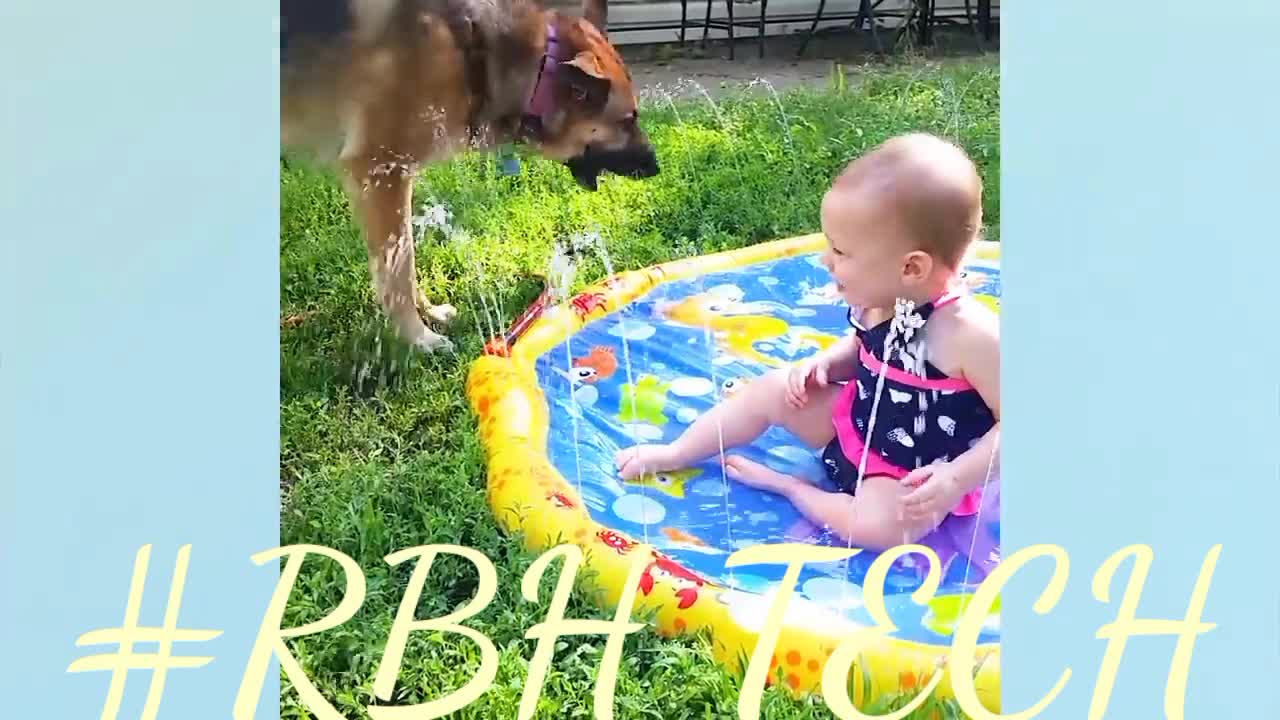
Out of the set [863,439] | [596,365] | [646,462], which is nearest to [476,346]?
[596,365]

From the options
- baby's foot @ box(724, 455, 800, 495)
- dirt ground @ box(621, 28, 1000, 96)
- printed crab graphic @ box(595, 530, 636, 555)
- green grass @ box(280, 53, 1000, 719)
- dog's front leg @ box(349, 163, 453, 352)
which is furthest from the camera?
dirt ground @ box(621, 28, 1000, 96)

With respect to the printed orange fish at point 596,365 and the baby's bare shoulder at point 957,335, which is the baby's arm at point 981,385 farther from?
the printed orange fish at point 596,365

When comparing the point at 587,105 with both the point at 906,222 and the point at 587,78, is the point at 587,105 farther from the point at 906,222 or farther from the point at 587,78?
the point at 906,222

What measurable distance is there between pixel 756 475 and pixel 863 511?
0.26 metres

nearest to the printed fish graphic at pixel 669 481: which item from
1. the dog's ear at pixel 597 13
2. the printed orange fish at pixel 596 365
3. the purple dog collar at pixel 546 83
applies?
the printed orange fish at pixel 596 365

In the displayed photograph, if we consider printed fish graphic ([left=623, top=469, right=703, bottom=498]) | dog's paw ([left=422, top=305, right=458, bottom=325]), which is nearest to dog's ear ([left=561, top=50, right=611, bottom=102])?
dog's paw ([left=422, top=305, right=458, bottom=325])

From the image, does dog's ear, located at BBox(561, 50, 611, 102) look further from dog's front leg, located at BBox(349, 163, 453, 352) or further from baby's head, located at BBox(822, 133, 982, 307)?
baby's head, located at BBox(822, 133, 982, 307)

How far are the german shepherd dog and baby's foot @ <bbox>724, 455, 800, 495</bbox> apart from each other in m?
0.76

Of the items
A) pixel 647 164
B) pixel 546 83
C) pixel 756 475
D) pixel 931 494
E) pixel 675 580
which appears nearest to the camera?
pixel 675 580

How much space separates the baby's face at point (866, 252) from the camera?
250cm

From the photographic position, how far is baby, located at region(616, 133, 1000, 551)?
248 centimetres

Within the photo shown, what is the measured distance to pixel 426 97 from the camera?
8.81ft

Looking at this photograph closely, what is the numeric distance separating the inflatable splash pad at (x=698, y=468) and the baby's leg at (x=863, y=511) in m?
0.03
